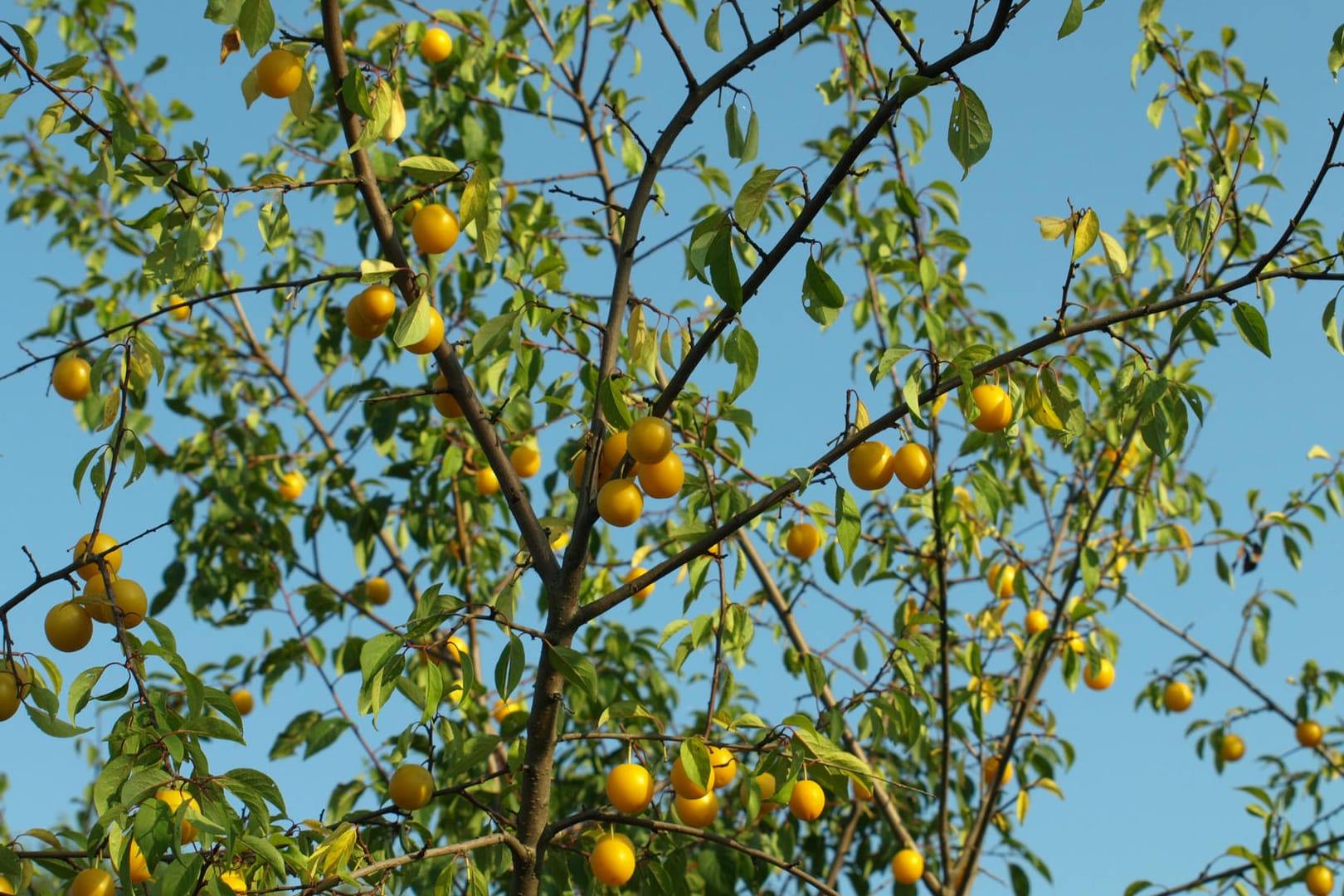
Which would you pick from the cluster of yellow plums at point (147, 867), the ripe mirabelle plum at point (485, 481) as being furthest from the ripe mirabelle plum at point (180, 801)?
the ripe mirabelle plum at point (485, 481)

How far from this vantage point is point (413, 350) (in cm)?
203

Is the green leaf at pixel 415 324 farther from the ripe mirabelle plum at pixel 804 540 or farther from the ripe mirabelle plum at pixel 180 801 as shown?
the ripe mirabelle plum at pixel 804 540

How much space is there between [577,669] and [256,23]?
3.63ft

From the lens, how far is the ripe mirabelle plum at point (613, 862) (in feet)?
6.88

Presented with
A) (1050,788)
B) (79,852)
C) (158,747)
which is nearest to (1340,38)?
(158,747)

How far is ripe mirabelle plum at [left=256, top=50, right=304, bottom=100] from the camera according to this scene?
2053 mm

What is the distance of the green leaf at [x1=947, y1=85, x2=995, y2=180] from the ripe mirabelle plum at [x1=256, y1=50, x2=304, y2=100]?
118cm

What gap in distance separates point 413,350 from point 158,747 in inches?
29.9

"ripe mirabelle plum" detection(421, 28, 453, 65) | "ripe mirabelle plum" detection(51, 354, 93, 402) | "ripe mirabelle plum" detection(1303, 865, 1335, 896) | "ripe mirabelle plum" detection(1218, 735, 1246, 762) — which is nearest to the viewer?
"ripe mirabelle plum" detection(51, 354, 93, 402)

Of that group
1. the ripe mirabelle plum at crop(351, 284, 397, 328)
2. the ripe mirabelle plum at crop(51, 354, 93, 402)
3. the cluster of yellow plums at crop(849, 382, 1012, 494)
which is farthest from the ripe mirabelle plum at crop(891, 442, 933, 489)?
the ripe mirabelle plum at crop(51, 354, 93, 402)

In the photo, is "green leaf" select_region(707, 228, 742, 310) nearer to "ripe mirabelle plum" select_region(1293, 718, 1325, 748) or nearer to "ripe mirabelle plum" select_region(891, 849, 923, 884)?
"ripe mirabelle plum" select_region(891, 849, 923, 884)

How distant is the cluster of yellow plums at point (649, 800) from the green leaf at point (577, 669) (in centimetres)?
28

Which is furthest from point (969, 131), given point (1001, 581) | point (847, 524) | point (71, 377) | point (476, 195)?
point (1001, 581)

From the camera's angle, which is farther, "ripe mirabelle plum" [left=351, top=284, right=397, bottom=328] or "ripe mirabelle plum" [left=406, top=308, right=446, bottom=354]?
"ripe mirabelle plum" [left=351, top=284, right=397, bottom=328]
